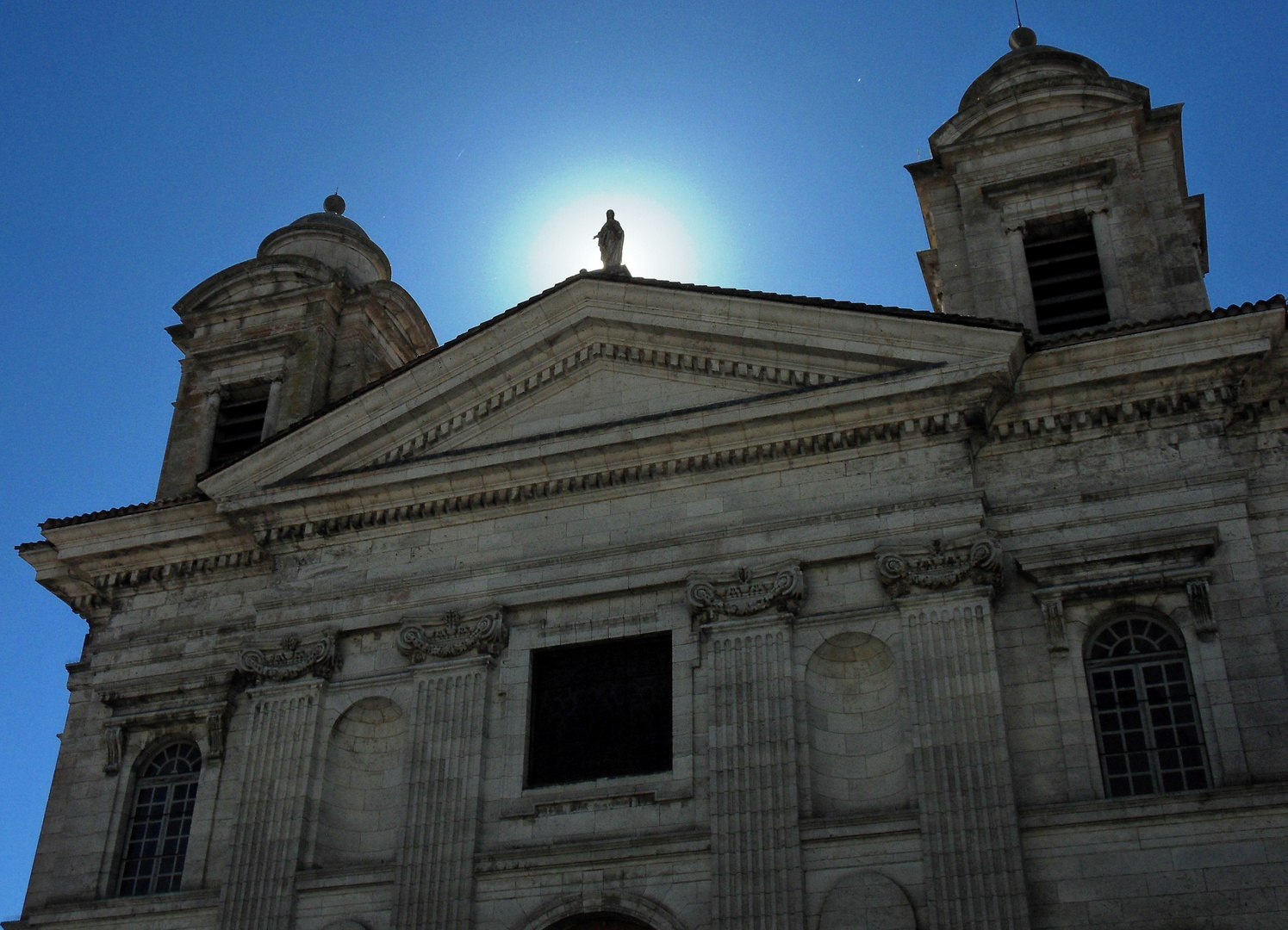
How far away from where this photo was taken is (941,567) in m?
17.2

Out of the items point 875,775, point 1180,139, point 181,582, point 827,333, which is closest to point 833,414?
Answer: point 827,333

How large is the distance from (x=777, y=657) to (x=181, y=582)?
369 inches

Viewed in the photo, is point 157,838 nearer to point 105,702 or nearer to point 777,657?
point 105,702

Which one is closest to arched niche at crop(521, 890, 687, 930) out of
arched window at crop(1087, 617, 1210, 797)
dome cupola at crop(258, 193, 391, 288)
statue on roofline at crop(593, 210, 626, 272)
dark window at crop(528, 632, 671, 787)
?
dark window at crop(528, 632, 671, 787)

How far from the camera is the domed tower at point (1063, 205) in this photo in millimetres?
20781

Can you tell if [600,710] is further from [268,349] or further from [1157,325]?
[268,349]

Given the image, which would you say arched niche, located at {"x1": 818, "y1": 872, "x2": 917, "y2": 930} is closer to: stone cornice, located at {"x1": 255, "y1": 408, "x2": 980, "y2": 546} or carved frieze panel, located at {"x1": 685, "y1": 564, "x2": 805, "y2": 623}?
carved frieze panel, located at {"x1": 685, "y1": 564, "x2": 805, "y2": 623}

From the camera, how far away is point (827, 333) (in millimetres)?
19172

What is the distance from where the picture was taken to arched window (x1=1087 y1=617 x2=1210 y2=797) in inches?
631

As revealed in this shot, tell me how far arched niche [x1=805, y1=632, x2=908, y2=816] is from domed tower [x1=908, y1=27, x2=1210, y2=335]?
20.2ft

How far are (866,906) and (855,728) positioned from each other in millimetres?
2236

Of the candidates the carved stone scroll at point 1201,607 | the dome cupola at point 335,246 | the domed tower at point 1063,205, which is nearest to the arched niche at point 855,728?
the carved stone scroll at point 1201,607

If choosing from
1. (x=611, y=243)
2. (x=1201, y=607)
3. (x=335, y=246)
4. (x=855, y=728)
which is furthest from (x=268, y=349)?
(x=1201, y=607)

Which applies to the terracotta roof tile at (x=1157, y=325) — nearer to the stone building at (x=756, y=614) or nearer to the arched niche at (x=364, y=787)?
the stone building at (x=756, y=614)
